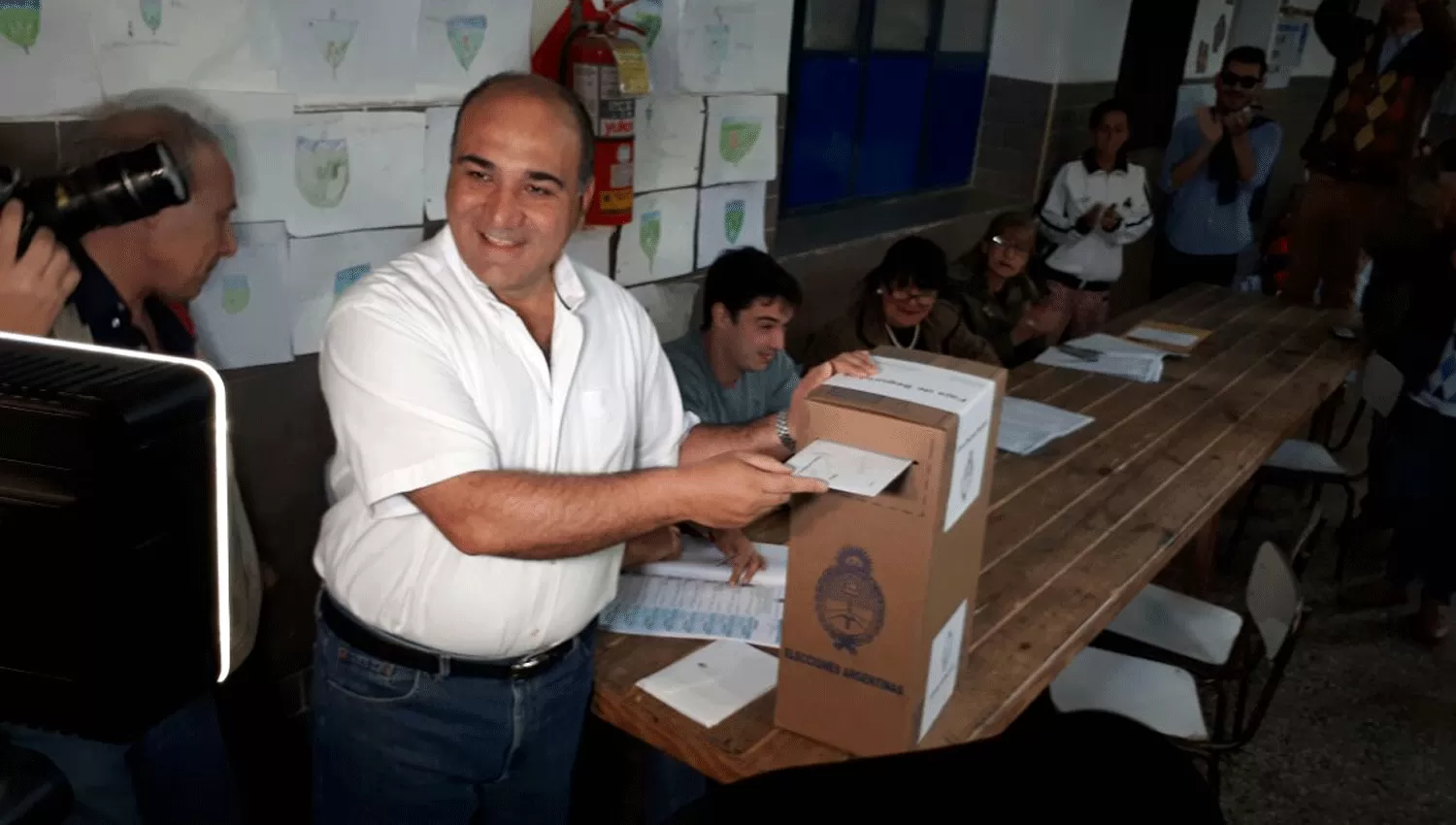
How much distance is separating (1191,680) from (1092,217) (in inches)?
94.6

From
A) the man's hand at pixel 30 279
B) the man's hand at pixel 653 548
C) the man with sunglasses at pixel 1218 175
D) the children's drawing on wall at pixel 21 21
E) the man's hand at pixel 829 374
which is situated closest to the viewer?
the man's hand at pixel 30 279

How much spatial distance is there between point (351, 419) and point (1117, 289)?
5509mm

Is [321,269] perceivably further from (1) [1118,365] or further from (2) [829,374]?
(1) [1118,365]

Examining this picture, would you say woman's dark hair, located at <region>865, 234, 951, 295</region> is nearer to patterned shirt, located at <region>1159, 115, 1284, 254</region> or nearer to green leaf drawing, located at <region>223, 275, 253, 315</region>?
green leaf drawing, located at <region>223, 275, 253, 315</region>

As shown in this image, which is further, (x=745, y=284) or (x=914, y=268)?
(x=914, y=268)

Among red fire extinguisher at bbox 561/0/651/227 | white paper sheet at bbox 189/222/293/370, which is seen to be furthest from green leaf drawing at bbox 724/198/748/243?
white paper sheet at bbox 189/222/293/370

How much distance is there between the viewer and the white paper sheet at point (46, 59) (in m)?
1.50

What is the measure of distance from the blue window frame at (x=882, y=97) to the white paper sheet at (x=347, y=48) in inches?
74.7

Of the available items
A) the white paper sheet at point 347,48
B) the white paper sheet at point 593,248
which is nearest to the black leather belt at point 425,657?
the white paper sheet at point 347,48

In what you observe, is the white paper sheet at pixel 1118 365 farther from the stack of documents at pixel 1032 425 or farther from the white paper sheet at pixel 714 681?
the white paper sheet at pixel 714 681

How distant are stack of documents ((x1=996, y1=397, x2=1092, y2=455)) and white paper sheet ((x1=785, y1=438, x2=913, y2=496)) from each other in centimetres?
132

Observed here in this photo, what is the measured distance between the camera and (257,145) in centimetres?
185

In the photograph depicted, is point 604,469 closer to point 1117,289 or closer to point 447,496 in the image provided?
point 447,496

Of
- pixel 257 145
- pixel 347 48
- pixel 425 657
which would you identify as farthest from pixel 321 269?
pixel 425 657
